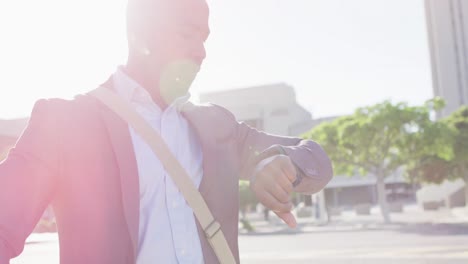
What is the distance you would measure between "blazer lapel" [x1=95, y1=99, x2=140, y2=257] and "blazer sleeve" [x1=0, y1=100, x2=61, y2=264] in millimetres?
116

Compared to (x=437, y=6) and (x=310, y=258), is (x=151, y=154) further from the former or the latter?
(x=437, y=6)

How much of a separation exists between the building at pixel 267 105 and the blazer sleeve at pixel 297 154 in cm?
6865

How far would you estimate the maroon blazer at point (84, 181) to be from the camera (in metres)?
0.97

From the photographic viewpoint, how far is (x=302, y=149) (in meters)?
1.18

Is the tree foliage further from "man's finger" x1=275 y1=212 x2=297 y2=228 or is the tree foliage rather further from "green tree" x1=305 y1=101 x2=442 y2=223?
"man's finger" x1=275 y1=212 x2=297 y2=228

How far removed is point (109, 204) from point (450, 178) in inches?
1511

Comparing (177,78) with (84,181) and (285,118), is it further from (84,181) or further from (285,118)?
(285,118)

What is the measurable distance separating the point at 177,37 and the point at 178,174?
0.32 meters

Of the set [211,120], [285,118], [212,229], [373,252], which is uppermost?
[285,118]

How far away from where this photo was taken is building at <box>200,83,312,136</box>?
71.3 meters

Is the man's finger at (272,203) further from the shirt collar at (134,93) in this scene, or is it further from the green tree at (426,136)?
the green tree at (426,136)

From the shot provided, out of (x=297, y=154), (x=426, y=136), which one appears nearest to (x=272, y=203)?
(x=297, y=154)

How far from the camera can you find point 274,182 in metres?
1.00

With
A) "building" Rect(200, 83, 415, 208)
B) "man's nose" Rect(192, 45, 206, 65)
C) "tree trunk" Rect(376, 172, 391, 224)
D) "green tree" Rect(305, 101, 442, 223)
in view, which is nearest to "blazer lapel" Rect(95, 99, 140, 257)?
"man's nose" Rect(192, 45, 206, 65)
